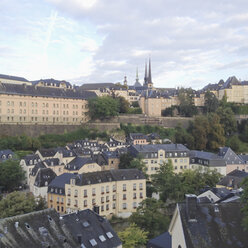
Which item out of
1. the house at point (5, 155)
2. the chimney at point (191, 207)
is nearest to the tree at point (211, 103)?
the house at point (5, 155)

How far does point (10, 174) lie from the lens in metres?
41.6

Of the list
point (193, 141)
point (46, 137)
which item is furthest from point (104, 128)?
point (193, 141)

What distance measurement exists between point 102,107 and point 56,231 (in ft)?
178

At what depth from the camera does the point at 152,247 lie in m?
19.0

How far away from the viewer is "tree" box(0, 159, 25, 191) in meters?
41.2

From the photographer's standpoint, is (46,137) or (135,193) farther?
(46,137)

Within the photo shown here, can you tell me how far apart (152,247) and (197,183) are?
21.1 meters

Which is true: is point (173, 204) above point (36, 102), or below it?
below

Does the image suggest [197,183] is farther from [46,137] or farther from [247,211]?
[46,137]

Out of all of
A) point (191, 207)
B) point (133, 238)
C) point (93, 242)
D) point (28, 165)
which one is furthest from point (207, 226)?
point (28, 165)

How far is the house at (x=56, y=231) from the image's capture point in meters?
17.9

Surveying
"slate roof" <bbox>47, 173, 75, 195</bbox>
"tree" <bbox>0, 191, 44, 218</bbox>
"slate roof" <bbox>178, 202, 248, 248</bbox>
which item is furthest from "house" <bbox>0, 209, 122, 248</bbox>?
"slate roof" <bbox>47, 173, 75, 195</bbox>

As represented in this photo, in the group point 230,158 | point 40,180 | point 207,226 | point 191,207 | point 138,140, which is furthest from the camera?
point 138,140

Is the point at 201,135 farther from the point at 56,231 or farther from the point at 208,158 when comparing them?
the point at 56,231
